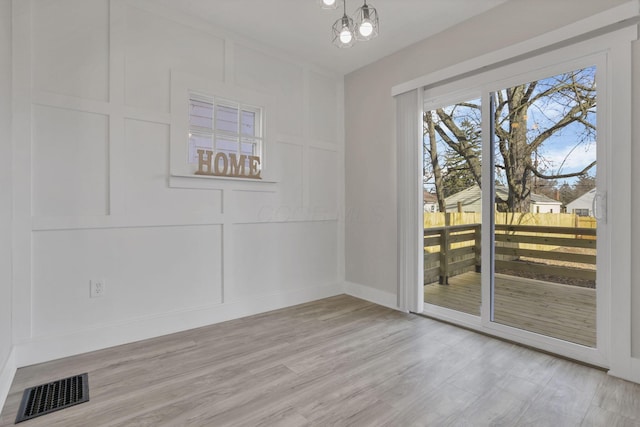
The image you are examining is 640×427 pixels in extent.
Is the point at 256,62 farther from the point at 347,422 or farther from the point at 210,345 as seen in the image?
the point at 347,422

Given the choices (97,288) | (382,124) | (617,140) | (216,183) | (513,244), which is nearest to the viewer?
(617,140)

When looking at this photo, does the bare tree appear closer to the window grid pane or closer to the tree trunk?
the tree trunk

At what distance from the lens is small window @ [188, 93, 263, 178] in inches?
115

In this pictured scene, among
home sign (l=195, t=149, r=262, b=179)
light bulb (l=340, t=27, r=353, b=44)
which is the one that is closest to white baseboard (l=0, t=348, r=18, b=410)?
home sign (l=195, t=149, r=262, b=179)

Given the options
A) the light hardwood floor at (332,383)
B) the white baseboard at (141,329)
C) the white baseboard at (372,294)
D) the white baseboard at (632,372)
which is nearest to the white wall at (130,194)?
the white baseboard at (141,329)

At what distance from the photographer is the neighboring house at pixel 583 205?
223 cm

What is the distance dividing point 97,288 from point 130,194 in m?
0.74

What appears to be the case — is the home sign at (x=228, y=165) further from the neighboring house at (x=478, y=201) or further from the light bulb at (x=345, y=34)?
the neighboring house at (x=478, y=201)

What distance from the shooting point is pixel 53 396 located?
182 centimetres

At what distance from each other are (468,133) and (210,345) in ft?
9.38

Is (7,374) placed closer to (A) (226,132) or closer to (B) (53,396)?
(B) (53,396)

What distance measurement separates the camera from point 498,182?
8.89 feet

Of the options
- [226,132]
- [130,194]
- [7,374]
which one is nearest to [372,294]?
[226,132]

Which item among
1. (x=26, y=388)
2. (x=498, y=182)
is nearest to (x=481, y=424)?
(x=498, y=182)
